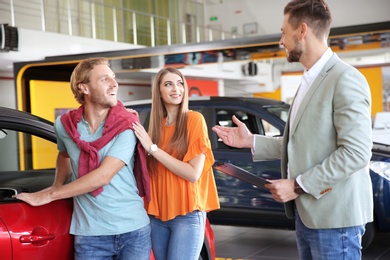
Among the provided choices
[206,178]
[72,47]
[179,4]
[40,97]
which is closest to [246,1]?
[179,4]

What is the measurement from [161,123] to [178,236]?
0.63 meters

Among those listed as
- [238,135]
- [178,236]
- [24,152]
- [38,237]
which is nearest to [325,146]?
[238,135]

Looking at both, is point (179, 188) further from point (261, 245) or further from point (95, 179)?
point (261, 245)

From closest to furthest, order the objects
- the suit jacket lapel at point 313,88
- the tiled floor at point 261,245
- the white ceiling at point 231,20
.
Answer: the suit jacket lapel at point 313,88
the tiled floor at point 261,245
the white ceiling at point 231,20

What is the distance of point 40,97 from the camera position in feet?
37.9

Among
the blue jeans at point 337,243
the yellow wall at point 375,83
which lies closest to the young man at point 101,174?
the blue jeans at point 337,243

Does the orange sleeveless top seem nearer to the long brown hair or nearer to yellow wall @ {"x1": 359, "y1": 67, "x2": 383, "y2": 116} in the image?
the long brown hair

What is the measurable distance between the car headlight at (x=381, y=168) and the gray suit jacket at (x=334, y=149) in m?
3.37

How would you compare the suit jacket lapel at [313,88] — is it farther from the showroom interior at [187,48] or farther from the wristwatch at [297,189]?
the showroom interior at [187,48]

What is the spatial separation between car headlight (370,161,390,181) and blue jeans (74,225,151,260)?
11.3ft

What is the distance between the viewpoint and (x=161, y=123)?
316cm

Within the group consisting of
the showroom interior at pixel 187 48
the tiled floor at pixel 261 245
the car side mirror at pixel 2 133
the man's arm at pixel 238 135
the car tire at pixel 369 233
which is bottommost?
the tiled floor at pixel 261 245

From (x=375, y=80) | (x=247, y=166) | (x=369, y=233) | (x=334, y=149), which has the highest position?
(x=375, y=80)

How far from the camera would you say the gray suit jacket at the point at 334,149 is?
6.95 ft
